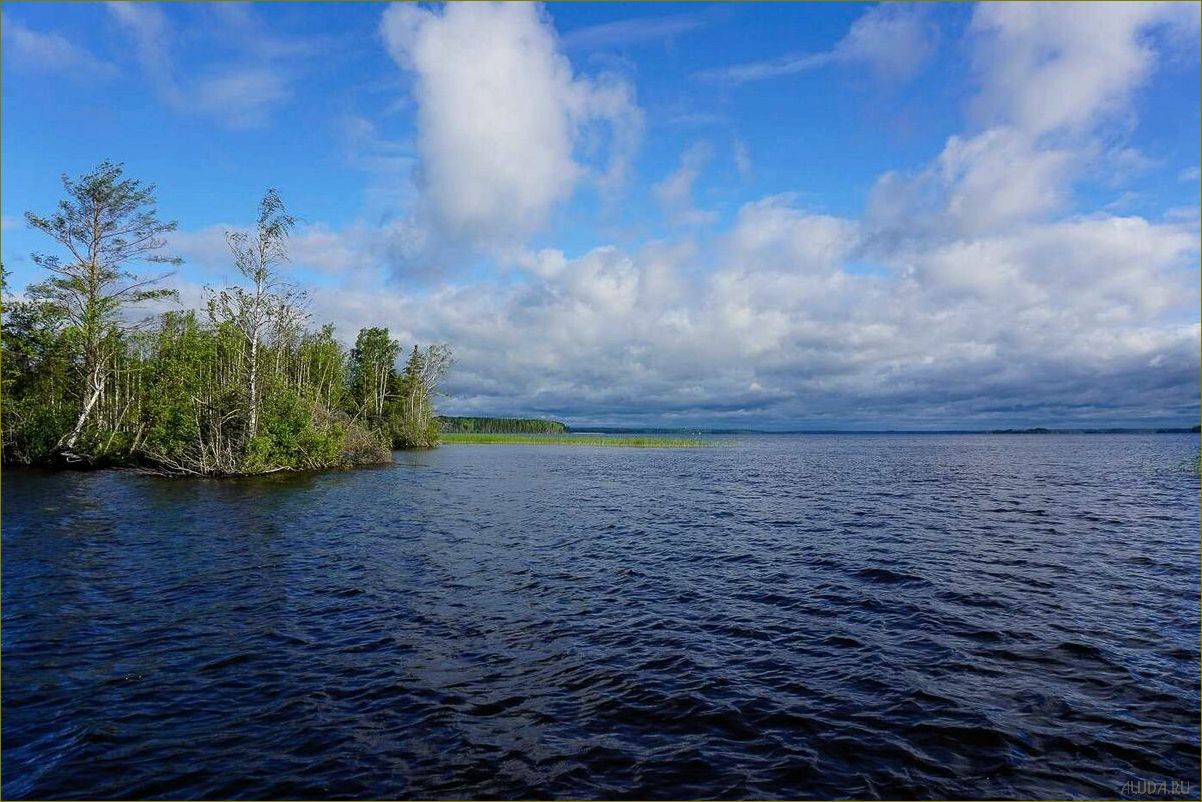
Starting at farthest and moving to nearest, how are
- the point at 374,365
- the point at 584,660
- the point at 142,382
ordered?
the point at 374,365 < the point at 142,382 < the point at 584,660

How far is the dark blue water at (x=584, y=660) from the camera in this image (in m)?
8.72

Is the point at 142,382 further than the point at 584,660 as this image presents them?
Yes

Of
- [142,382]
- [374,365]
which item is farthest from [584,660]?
[374,365]

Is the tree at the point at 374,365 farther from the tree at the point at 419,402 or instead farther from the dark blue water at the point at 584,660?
the dark blue water at the point at 584,660

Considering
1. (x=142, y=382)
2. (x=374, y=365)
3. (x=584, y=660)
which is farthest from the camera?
(x=374, y=365)

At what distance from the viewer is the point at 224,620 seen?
14586 mm

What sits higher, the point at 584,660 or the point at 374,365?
the point at 374,365

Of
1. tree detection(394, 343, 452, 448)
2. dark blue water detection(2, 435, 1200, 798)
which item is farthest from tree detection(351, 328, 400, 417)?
dark blue water detection(2, 435, 1200, 798)

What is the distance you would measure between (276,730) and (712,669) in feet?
27.2

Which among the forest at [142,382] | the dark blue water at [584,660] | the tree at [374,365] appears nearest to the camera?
the dark blue water at [584,660]

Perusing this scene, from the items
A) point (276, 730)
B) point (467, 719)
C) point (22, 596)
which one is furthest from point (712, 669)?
point (22, 596)

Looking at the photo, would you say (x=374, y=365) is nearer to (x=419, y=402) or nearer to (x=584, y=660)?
(x=419, y=402)

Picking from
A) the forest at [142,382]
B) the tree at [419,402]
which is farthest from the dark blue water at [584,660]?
the tree at [419,402]

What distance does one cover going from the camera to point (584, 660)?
12797 millimetres
